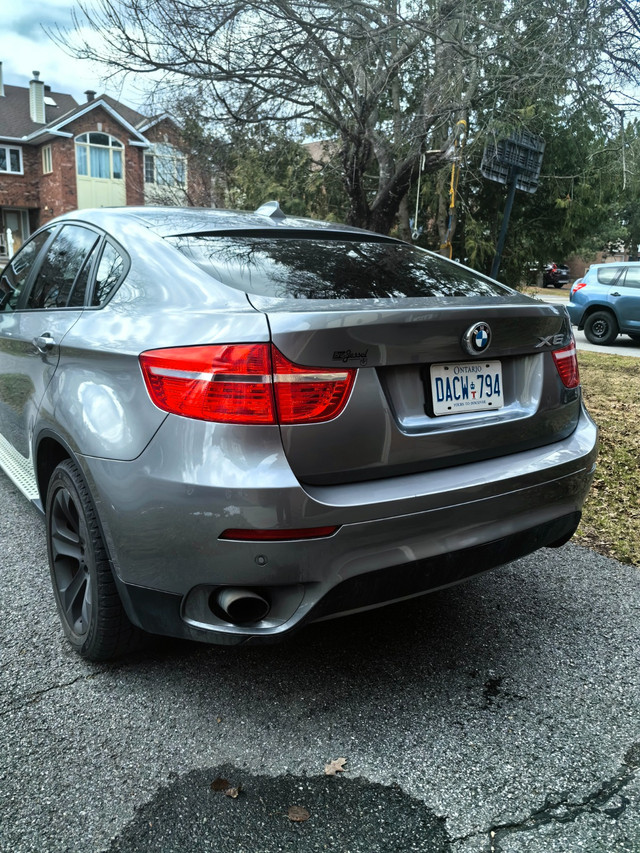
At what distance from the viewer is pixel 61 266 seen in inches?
128

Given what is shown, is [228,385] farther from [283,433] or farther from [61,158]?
[61,158]

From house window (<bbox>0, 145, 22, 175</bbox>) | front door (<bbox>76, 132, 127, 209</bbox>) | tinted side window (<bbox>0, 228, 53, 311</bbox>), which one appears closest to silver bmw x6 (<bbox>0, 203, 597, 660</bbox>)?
tinted side window (<bbox>0, 228, 53, 311</bbox>)

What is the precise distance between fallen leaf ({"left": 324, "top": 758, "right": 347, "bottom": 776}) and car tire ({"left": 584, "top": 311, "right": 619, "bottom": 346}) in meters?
12.5

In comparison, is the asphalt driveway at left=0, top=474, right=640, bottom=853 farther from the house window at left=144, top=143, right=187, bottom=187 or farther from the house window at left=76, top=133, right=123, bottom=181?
the house window at left=76, top=133, right=123, bottom=181

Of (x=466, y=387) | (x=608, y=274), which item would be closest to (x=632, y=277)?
(x=608, y=274)

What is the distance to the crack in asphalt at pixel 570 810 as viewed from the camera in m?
1.84

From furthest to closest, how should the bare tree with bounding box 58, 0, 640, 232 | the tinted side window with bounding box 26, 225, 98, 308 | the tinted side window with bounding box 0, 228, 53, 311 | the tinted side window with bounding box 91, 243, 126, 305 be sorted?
the bare tree with bounding box 58, 0, 640, 232
the tinted side window with bounding box 0, 228, 53, 311
the tinted side window with bounding box 26, 225, 98, 308
the tinted side window with bounding box 91, 243, 126, 305

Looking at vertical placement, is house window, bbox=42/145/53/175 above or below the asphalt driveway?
above

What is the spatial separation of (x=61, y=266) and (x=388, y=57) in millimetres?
6594

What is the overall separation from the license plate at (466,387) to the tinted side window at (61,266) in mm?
1573

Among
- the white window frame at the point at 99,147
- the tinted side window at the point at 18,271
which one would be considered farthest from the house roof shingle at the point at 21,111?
the tinted side window at the point at 18,271

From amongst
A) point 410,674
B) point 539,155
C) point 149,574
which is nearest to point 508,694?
point 410,674

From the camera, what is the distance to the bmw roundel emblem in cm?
224

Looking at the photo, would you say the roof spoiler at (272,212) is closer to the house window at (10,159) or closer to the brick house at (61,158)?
the brick house at (61,158)
